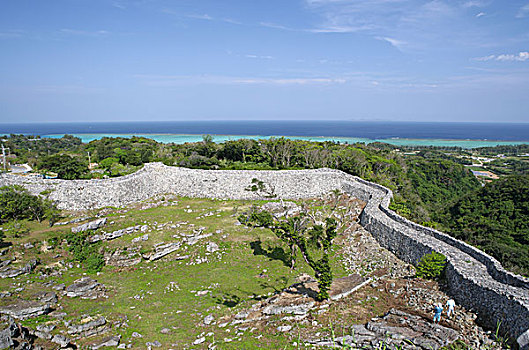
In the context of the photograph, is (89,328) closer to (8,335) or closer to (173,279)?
(8,335)

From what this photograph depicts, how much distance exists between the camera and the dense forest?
26.0 metres

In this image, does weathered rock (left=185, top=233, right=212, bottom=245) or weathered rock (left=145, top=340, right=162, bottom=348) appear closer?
weathered rock (left=145, top=340, right=162, bottom=348)

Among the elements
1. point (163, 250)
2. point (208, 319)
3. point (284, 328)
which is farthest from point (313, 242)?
point (163, 250)

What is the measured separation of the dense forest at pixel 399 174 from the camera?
85.4 ft

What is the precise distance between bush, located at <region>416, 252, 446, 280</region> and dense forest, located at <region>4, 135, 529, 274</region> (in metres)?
6.84

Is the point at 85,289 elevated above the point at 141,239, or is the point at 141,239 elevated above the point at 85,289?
the point at 141,239

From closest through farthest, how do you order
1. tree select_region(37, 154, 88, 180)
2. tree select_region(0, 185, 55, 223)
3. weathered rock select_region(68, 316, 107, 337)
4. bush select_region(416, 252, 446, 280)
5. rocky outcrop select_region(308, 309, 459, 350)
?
rocky outcrop select_region(308, 309, 459, 350) < weathered rock select_region(68, 316, 107, 337) < bush select_region(416, 252, 446, 280) < tree select_region(0, 185, 55, 223) < tree select_region(37, 154, 88, 180)

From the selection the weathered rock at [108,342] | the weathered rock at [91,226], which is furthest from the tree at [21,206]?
the weathered rock at [108,342]

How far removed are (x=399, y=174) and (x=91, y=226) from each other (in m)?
36.5

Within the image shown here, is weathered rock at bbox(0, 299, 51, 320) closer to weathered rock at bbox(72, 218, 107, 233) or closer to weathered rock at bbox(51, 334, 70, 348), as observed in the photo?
weathered rock at bbox(51, 334, 70, 348)

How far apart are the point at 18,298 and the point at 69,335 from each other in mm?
4300

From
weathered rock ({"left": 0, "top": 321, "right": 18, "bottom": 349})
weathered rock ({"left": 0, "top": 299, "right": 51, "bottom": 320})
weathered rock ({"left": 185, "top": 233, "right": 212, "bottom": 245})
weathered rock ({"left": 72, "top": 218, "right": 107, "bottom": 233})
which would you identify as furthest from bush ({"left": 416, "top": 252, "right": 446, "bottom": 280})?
weathered rock ({"left": 72, "top": 218, "right": 107, "bottom": 233})

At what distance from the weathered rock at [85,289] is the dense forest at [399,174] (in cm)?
1853

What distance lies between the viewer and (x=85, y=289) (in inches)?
565
